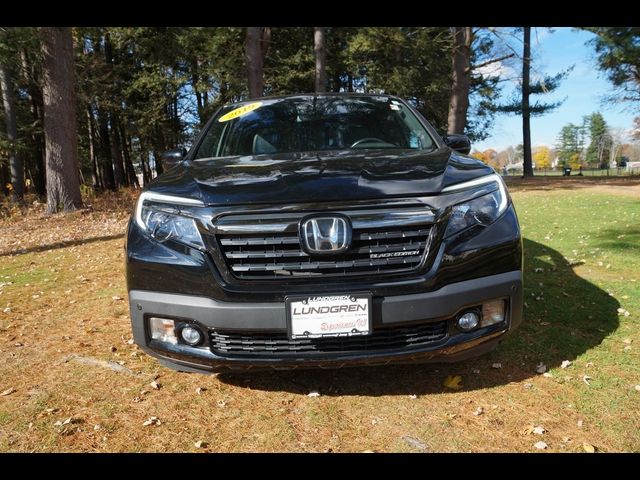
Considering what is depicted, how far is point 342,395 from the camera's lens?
265 cm

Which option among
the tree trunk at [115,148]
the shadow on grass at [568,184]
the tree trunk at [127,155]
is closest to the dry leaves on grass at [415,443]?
the shadow on grass at [568,184]

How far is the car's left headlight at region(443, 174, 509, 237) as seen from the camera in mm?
2354

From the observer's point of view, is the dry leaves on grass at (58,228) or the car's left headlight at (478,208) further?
A: the dry leaves on grass at (58,228)

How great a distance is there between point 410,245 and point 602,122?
10681cm

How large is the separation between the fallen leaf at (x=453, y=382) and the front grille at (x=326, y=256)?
34.0 inches

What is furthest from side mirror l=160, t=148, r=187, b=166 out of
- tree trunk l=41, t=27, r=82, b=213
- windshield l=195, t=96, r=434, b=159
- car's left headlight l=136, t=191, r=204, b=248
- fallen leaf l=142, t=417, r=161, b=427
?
tree trunk l=41, t=27, r=82, b=213

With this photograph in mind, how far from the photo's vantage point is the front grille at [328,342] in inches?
91.0

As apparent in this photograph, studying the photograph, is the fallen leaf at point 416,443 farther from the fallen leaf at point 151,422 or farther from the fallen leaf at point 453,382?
the fallen leaf at point 151,422

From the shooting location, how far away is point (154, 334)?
8.02 feet

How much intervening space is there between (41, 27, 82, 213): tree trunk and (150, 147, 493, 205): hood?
28.6 ft

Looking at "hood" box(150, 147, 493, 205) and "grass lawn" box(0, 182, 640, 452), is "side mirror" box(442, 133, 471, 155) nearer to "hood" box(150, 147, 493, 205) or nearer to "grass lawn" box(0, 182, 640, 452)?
"hood" box(150, 147, 493, 205)

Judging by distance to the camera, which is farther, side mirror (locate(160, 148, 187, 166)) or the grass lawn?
side mirror (locate(160, 148, 187, 166))

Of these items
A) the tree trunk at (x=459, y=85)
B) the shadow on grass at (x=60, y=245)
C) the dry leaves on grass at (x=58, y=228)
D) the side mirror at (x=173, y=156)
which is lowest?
the shadow on grass at (x=60, y=245)
